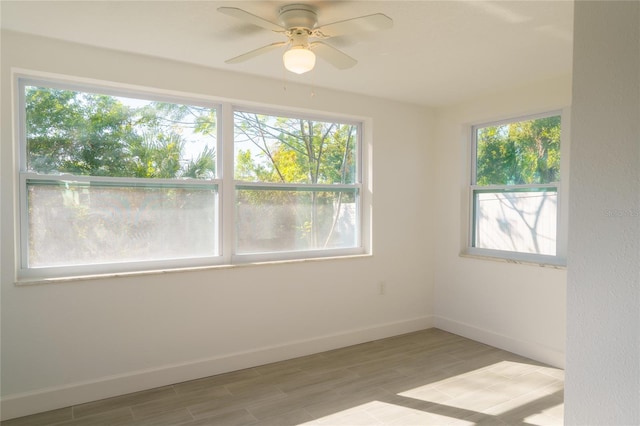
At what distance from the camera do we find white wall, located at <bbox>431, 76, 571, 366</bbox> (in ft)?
11.4

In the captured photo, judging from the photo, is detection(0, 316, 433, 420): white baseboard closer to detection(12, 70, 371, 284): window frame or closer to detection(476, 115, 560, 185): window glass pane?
detection(12, 70, 371, 284): window frame

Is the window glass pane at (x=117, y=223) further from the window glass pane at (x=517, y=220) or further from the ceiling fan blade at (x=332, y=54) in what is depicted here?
the window glass pane at (x=517, y=220)

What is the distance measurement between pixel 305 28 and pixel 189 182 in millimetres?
1602

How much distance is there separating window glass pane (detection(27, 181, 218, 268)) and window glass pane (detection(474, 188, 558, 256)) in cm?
272

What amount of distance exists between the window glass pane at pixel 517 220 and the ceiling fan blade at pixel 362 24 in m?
2.48

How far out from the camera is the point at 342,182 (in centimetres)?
407

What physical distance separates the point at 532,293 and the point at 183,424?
3.04 m

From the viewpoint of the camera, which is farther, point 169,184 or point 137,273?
point 169,184

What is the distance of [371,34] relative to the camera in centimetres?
254

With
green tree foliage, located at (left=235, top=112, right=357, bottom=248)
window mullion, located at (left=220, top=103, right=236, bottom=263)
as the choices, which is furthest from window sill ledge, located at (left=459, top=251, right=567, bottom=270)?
window mullion, located at (left=220, top=103, right=236, bottom=263)

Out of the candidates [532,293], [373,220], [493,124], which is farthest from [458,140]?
[532,293]

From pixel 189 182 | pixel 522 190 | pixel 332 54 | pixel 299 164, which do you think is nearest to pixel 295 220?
pixel 299 164

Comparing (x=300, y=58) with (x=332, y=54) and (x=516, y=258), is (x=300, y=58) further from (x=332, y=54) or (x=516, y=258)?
(x=516, y=258)

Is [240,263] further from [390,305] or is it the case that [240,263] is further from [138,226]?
[390,305]
